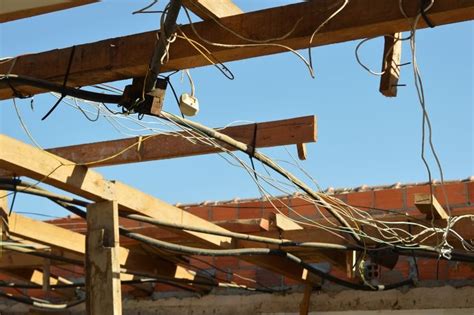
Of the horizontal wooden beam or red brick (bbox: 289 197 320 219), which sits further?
red brick (bbox: 289 197 320 219)

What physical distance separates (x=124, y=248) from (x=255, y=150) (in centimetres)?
191

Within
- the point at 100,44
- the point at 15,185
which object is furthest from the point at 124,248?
the point at 100,44

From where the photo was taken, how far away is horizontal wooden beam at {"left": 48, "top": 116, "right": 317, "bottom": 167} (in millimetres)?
4574

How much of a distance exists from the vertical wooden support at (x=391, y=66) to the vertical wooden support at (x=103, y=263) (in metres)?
1.43

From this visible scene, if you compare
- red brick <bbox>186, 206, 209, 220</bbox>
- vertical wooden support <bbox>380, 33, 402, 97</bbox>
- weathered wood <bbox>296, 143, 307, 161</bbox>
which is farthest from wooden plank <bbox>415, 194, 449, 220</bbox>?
red brick <bbox>186, 206, 209, 220</bbox>

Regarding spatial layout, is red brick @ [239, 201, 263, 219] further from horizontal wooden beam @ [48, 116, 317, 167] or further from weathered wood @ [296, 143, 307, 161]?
weathered wood @ [296, 143, 307, 161]

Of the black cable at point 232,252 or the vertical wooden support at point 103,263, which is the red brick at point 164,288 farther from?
the vertical wooden support at point 103,263

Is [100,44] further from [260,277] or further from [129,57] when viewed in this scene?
[260,277]

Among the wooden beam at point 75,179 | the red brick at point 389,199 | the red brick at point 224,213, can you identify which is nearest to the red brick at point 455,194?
the red brick at point 389,199

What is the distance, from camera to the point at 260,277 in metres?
6.82

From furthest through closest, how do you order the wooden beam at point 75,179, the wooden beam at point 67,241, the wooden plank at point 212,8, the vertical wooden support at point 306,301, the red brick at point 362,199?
the red brick at point 362,199 → the vertical wooden support at point 306,301 → the wooden beam at point 67,241 → the wooden beam at point 75,179 → the wooden plank at point 212,8

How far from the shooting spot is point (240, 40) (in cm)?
336

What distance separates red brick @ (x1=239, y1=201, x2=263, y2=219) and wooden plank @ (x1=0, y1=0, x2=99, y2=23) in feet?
12.1

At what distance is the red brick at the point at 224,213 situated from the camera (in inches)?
274
